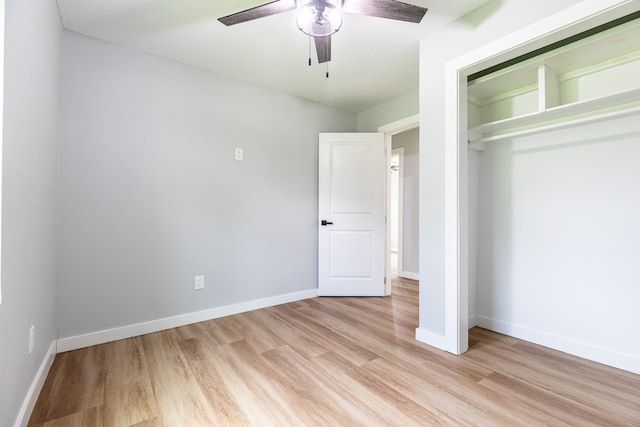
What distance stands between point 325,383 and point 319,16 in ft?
6.91

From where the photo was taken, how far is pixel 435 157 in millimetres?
2215

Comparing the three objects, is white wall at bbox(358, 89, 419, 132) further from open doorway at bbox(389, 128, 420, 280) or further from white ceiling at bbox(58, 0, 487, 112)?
open doorway at bbox(389, 128, 420, 280)

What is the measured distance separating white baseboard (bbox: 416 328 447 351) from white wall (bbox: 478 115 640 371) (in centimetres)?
70

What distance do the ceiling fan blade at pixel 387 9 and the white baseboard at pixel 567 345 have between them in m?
2.44

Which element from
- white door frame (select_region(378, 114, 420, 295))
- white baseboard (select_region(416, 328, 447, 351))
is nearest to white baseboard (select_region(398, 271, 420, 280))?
white door frame (select_region(378, 114, 420, 295))

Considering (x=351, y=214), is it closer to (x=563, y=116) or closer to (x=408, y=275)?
(x=408, y=275)

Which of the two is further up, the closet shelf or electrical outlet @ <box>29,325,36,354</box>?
the closet shelf

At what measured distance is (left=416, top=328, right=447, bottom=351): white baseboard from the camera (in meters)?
2.15

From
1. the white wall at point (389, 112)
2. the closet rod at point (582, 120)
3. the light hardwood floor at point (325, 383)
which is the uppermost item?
the white wall at point (389, 112)

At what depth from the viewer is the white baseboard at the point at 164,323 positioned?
2.16 metres

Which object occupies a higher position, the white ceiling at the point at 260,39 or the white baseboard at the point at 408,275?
the white ceiling at the point at 260,39

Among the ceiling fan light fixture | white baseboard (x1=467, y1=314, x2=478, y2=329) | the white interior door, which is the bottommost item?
white baseboard (x1=467, y1=314, x2=478, y2=329)

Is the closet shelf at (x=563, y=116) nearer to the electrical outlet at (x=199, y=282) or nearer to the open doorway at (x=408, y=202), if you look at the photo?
the open doorway at (x=408, y=202)

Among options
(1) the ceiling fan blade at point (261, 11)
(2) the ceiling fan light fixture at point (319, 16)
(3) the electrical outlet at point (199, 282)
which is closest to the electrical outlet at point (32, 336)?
(3) the electrical outlet at point (199, 282)
